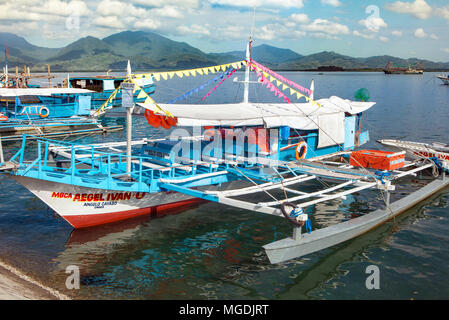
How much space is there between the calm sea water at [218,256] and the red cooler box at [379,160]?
197 cm

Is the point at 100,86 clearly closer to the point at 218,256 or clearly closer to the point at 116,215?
the point at 116,215

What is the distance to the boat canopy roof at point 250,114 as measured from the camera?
13.5 metres

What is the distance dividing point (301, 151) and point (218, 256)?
7575 millimetres

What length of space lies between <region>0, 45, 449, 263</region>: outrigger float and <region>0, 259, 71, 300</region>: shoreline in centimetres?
270

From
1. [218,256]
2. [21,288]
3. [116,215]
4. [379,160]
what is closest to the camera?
[21,288]

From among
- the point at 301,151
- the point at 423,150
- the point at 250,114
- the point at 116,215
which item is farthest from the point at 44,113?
the point at 423,150

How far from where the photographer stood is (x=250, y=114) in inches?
594

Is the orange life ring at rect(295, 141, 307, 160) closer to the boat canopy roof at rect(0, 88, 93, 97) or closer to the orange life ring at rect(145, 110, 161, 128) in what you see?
the orange life ring at rect(145, 110, 161, 128)

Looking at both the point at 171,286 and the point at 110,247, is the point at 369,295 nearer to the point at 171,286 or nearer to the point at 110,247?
the point at 171,286

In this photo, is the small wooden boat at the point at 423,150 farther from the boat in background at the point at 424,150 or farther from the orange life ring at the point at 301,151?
the orange life ring at the point at 301,151

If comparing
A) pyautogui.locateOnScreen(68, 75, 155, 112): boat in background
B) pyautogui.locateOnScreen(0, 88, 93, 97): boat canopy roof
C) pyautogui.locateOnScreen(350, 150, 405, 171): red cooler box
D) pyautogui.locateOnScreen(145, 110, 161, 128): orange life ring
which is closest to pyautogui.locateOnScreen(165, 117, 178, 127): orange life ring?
pyautogui.locateOnScreen(145, 110, 161, 128): orange life ring

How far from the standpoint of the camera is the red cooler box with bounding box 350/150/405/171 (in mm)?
15898

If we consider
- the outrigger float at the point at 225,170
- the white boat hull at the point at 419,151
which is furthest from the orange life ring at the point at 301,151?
the white boat hull at the point at 419,151
